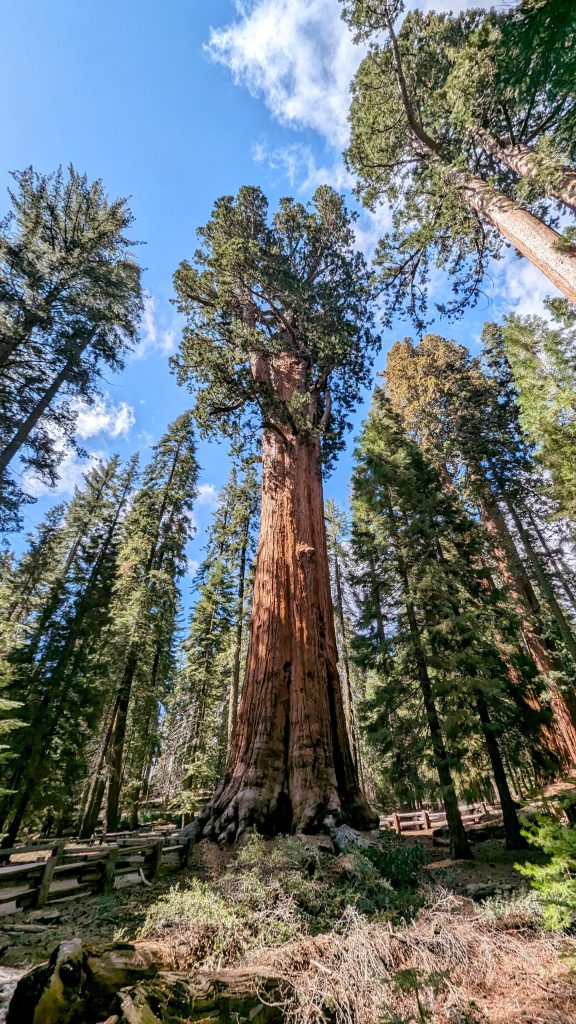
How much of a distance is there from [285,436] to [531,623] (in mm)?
9941

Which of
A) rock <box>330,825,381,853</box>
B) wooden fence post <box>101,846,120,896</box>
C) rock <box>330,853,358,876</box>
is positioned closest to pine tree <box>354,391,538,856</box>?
rock <box>330,825,381,853</box>

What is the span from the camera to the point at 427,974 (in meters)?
2.40

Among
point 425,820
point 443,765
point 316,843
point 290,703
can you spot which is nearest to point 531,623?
point 443,765

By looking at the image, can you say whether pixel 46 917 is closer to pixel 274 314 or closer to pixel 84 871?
pixel 84 871

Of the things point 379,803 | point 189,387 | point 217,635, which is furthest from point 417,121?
point 379,803

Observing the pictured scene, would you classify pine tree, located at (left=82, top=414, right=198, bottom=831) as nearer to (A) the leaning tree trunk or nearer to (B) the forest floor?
(A) the leaning tree trunk

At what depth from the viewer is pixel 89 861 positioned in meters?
5.01

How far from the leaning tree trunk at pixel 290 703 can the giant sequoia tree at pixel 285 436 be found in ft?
0.07

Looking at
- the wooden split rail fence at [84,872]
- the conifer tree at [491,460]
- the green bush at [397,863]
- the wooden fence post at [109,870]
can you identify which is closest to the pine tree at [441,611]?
the conifer tree at [491,460]

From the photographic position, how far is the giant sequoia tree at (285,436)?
6.01 meters

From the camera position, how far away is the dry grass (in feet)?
7.06

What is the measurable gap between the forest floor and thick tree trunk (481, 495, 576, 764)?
843 centimetres

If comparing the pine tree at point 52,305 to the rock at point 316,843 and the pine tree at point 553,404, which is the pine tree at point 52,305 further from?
the pine tree at point 553,404

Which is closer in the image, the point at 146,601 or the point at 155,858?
the point at 155,858
